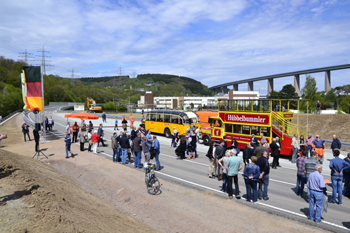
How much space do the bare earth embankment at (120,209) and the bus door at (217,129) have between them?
9.47 meters

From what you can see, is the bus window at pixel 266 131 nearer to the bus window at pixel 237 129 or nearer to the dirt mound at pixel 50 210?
the bus window at pixel 237 129

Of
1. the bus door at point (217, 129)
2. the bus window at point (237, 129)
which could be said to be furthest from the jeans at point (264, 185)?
the bus door at point (217, 129)

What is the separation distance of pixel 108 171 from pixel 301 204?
940cm

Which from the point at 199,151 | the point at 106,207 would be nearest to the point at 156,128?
the point at 199,151

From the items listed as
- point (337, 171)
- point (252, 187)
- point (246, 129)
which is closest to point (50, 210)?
point (252, 187)

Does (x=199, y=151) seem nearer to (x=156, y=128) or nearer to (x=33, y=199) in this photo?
(x=156, y=128)

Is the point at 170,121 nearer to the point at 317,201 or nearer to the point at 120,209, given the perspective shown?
the point at 120,209

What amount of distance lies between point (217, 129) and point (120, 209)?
41.8 feet

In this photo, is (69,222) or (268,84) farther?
(268,84)

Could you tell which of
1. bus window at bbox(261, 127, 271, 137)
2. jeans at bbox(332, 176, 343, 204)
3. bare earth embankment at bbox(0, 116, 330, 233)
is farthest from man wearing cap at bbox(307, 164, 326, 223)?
bus window at bbox(261, 127, 271, 137)

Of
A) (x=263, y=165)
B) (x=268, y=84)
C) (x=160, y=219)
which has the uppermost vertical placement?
(x=268, y=84)

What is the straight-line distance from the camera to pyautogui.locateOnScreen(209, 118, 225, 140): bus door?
20000 mm

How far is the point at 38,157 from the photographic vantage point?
664 inches

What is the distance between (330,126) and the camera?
28688mm
